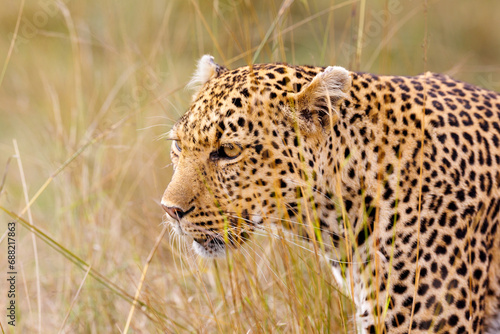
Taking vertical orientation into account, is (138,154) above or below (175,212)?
above

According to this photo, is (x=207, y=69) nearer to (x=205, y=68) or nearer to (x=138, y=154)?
(x=205, y=68)

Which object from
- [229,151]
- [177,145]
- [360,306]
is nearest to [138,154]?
[177,145]

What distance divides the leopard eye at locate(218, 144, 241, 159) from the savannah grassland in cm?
57

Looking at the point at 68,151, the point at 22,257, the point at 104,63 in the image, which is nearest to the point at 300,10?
the point at 104,63

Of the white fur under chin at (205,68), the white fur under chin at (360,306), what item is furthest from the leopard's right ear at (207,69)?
the white fur under chin at (360,306)

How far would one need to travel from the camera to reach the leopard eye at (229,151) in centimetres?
445

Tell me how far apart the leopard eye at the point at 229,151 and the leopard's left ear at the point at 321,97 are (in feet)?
1.43

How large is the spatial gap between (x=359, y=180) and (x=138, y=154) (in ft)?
14.3

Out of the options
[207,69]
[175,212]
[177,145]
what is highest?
[207,69]

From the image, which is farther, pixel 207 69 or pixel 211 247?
pixel 207 69

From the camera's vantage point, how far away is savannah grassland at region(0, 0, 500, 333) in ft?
16.0

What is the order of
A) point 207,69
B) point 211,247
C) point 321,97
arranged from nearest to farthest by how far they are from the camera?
point 321,97
point 211,247
point 207,69

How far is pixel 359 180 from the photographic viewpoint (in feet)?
14.4

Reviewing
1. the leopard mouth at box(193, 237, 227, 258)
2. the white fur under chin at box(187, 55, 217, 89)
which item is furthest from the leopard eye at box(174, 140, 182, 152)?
the leopard mouth at box(193, 237, 227, 258)
